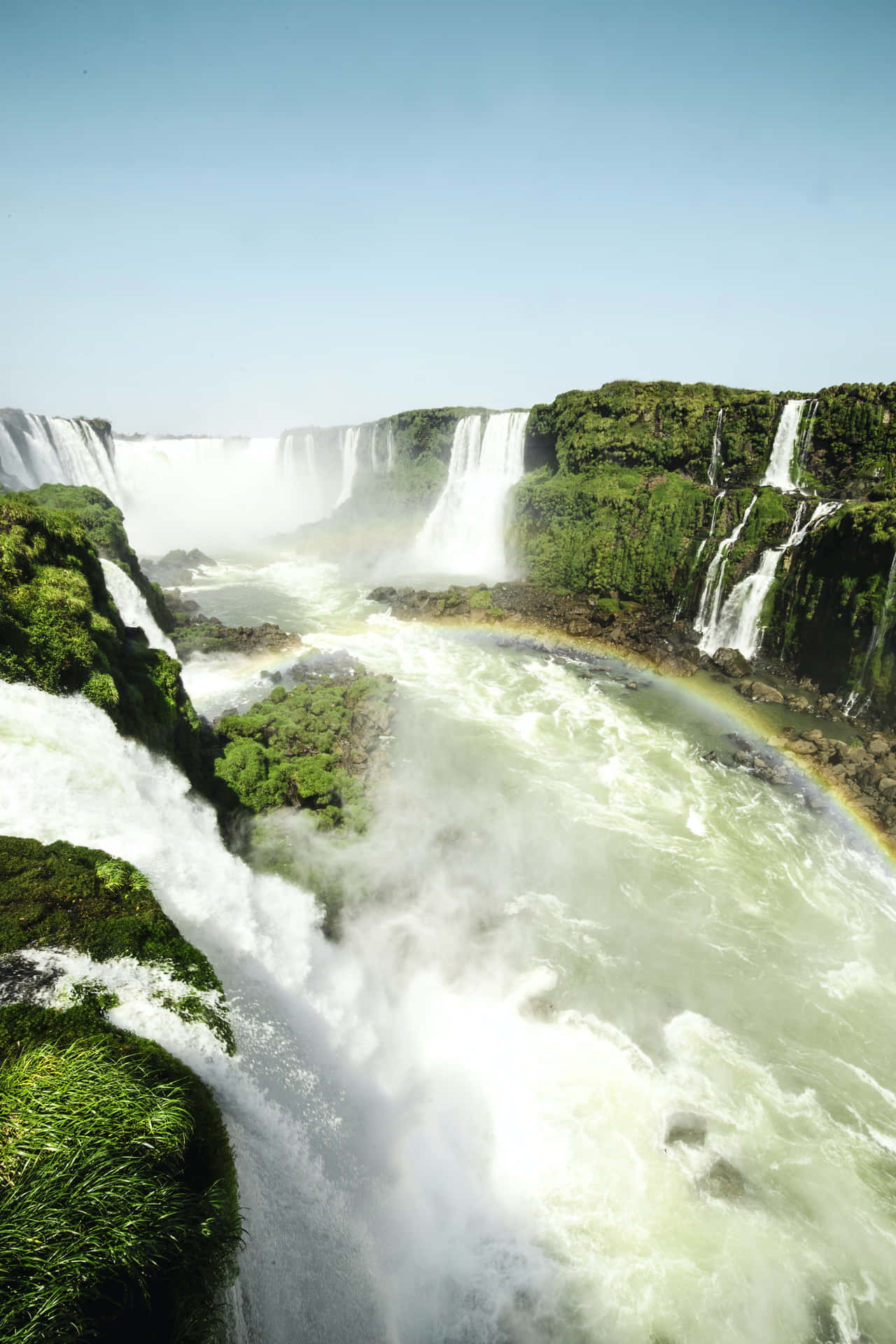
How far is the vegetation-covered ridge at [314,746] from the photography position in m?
14.6

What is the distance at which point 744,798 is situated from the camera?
675 inches

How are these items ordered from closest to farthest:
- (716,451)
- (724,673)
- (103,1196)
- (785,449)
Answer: (103,1196) < (724,673) < (785,449) < (716,451)

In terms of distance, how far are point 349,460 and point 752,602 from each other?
5473 cm

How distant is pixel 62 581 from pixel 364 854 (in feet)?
30.2

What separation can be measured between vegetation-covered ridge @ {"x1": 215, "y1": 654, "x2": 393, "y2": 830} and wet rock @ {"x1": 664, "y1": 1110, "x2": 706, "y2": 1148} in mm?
8983

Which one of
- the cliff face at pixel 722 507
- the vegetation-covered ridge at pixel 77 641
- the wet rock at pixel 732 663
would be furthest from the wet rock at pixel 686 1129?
the wet rock at pixel 732 663

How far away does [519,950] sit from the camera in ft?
37.8

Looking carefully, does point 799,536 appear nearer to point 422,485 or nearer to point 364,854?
point 364,854

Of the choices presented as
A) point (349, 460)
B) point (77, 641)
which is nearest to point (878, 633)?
point (77, 641)

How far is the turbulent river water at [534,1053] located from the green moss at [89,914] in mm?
602

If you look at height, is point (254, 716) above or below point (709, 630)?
below

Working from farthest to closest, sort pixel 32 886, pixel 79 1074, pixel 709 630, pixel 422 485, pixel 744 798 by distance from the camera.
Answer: pixel 422 485 < pixel 709 630 < pixel 744 798 < pixel 32 886 < pixel 79 1074

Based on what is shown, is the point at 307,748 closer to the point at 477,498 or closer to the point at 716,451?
the point at 716,451

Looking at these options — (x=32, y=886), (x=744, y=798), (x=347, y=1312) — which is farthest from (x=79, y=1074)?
(x=744, y=798)
